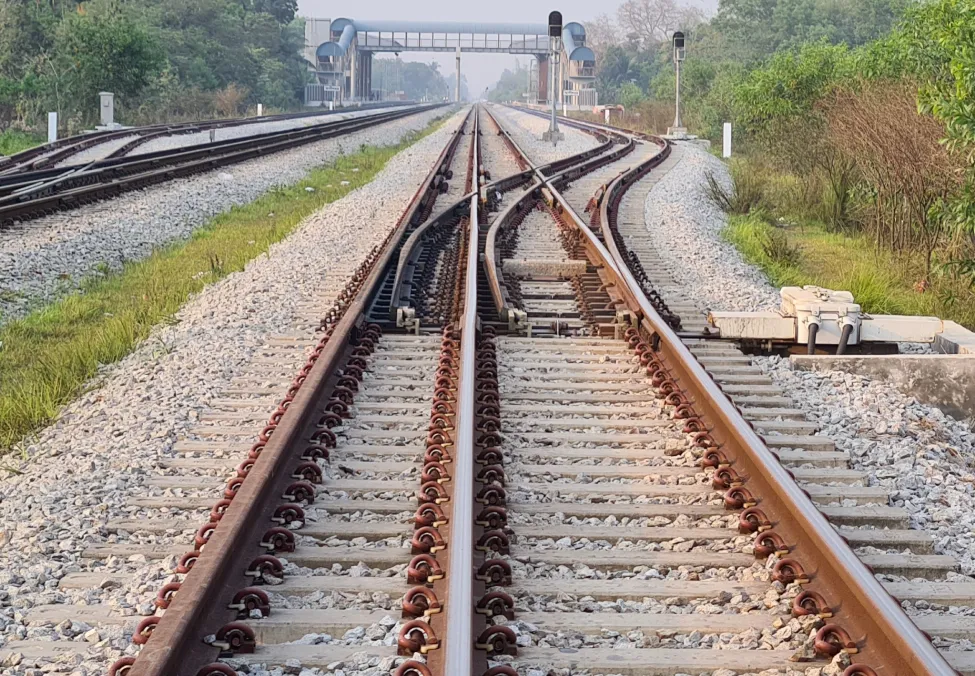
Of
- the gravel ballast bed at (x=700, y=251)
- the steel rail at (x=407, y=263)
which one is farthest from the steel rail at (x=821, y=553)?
the gravel ballast bed at (x=700, y=251)

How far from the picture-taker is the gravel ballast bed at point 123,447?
4.04m

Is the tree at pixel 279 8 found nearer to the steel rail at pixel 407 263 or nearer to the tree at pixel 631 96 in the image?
the tree at pixel 631 96

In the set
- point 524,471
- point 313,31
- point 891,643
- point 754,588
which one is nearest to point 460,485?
point 524,471

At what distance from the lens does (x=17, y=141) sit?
102 ft

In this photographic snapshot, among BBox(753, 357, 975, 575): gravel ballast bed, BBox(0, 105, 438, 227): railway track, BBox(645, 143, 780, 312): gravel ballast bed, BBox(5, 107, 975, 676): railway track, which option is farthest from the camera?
BBox(0, 105, 438, 227): railway track

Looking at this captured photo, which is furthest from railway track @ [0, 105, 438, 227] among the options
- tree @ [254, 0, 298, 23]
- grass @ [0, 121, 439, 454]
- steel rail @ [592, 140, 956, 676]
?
tree @ [254, 0, 298, 23]

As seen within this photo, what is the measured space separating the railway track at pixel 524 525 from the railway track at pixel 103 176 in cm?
836

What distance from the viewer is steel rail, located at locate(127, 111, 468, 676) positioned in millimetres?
3314

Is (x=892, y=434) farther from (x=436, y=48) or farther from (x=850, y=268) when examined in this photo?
(x=436, y=48)

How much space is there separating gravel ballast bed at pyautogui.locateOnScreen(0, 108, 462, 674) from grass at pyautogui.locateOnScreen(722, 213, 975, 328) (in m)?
4.58

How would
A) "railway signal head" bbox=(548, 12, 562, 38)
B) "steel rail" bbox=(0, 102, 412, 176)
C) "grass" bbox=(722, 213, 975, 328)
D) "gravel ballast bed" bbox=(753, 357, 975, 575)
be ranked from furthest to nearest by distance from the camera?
"railway signal head" bbox=(548, 12, 562, 38) < "steel rail" bbox=(0, 102, 412, 176) < "grass" bbox=(722, 213, 975, 328) < "gravel ballast bed" bbox=(753, 357, 975, 575)

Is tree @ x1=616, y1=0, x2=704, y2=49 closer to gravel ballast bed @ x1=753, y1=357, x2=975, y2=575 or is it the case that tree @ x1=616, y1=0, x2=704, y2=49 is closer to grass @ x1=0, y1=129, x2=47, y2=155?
grass @ x1=0, y1=129, x2=47, y2=155

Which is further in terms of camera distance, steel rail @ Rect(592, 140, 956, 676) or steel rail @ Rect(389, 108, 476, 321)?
steel rail @ Rect(389, 108, 476, 321)

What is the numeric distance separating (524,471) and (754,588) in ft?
4.85
